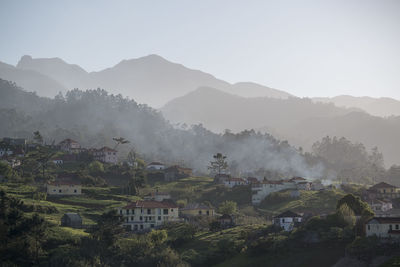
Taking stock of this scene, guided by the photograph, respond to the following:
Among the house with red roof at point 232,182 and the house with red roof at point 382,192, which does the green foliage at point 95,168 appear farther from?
the house with red roof at point 382,192

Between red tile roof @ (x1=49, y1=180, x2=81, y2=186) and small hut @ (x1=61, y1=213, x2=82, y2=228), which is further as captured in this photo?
red tile roof @ (x1=49, y1=180, x2=81, y2=186)

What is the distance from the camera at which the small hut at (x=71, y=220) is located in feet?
301

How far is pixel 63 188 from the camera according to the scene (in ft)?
376

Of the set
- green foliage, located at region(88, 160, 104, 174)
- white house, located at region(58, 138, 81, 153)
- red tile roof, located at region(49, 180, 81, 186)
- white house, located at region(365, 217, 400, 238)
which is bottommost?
white house, located at region(365, 217, 400, 238)

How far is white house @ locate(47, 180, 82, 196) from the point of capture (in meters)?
114

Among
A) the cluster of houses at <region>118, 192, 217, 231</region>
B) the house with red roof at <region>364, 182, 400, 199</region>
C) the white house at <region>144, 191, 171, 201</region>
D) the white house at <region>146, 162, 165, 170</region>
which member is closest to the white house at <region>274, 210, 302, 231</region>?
the cluster of houses at <region>118, 192, 217, 231</region>

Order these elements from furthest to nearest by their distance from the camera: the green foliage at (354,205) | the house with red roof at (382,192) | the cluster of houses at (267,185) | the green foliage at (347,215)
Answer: the cluster of houses at (267,185) < the house with red roof at (382,192) < the green foliage at (354,205) < the green foliage at (347,215)

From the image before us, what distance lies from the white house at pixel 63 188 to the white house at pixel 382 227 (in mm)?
60053

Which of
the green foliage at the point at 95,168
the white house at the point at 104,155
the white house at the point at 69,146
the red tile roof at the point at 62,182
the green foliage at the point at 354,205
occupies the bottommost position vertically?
the green foliage at the point at 354,205

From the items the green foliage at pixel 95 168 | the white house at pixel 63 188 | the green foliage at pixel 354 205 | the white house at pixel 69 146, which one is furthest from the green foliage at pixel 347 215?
the white house at pixel 69 146

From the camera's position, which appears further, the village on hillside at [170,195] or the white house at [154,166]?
the white house at [154,166]

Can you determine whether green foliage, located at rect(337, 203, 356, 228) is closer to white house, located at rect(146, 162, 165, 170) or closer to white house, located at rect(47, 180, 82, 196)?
white house, located at rect(47, 180, 82, 196)

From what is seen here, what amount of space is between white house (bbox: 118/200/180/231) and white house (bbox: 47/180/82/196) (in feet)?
55.4

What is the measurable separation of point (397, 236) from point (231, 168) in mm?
123398
